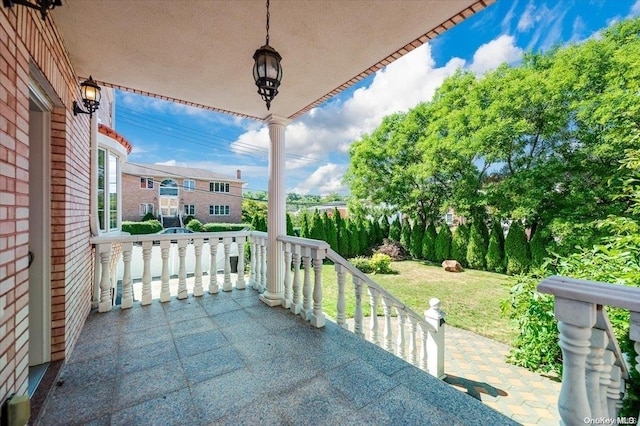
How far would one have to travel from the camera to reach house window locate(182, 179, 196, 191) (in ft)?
71.8

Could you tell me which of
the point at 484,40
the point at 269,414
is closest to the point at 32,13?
the point at 269,414

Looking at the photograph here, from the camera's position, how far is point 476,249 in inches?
402

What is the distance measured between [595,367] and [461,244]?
1072cm

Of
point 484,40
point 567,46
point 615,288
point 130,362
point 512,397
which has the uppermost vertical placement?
point 484,40

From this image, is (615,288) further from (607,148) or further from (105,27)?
(607,148)

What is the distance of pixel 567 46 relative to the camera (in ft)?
27.3

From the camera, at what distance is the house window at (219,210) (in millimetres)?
23580

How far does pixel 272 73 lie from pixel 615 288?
2120 millimetres

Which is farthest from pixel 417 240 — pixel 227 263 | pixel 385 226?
pixel 227 263

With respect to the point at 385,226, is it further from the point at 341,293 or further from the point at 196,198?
the point at 196,198

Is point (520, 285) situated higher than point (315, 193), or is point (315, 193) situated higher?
point (315, 193)

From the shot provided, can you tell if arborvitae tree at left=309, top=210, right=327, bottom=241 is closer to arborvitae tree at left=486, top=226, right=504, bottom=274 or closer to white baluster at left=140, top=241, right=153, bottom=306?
arborvitae tree at left=486, top=226, right=504, bottom=274

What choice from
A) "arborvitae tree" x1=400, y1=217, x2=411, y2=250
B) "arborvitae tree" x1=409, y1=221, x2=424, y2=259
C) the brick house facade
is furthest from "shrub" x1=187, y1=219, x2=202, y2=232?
"arborvitae tree" x1=409, y1=221, x2=424, y2=259

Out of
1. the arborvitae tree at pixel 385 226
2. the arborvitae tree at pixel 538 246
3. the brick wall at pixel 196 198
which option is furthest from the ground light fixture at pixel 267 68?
the brick wall at pixel 196 198
